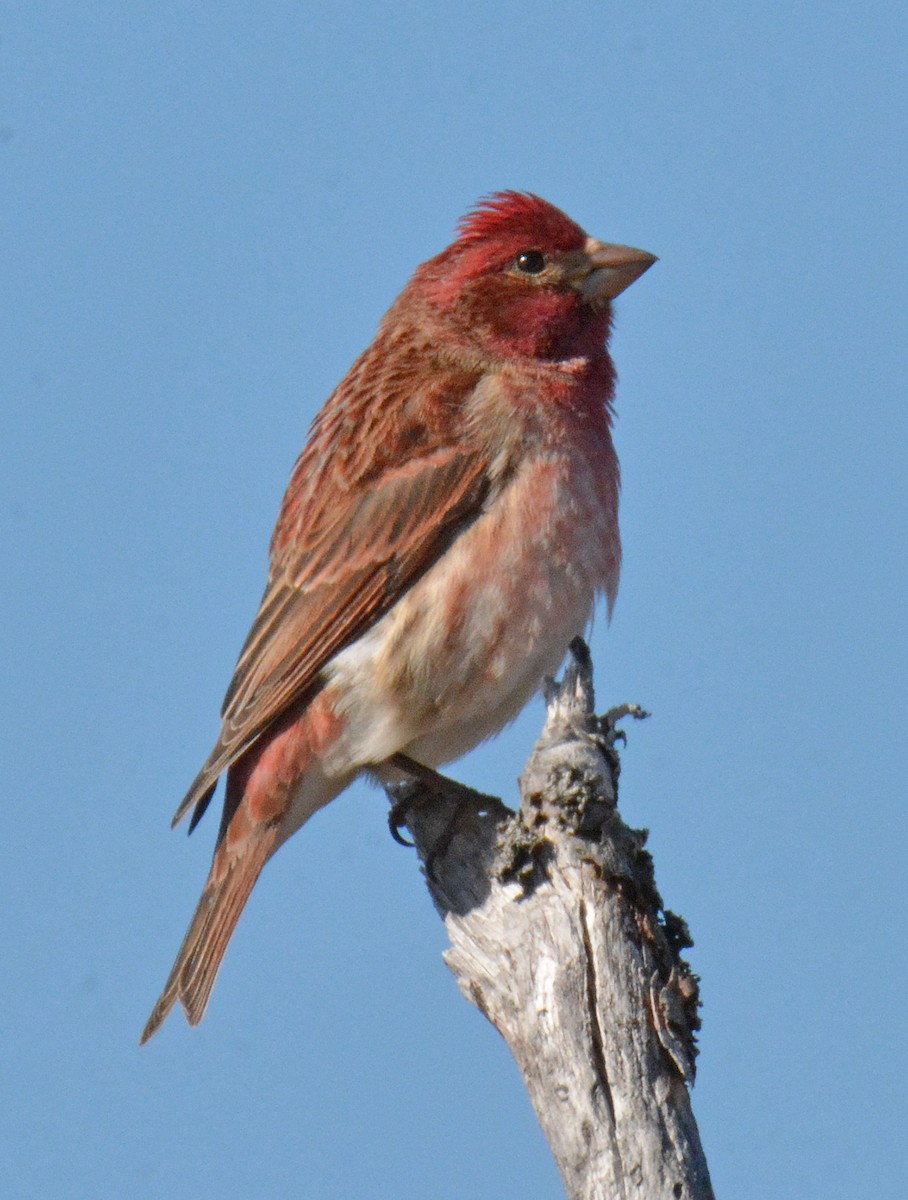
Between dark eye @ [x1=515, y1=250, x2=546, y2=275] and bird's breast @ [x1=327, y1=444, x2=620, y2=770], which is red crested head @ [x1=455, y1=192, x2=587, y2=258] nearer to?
dark eye @ [x1=515, y1=250, x2=546, y2=275]

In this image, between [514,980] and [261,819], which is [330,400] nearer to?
[261,819]

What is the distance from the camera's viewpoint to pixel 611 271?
9141 mm

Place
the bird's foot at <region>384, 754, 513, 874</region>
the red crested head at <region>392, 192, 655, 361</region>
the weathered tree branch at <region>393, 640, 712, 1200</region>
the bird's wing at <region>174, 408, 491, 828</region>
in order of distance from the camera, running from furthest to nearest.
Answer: the red crested head at <region>392, 192, 655, 361</region> → the bird's wing at <region>174, 408, 491, 828</region> → the bird's foot at <region>384, 754, 513, 874</region> → the weathered tree branch at <region>393, 640, 712, 1200</region>

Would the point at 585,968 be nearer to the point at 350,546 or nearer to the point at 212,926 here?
the point at 212,926

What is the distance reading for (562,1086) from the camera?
5.43 metres

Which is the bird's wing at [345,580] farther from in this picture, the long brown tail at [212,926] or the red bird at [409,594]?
the long brown tail at [212,926]

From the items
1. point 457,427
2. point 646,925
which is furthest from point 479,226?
point 646,925

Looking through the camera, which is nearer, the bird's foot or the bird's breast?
the bird's foot

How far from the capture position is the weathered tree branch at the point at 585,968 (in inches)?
207

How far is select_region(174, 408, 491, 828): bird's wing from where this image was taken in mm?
8078

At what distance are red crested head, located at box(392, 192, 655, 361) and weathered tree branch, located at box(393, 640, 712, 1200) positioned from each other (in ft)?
9.36

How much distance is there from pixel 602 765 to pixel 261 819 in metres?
2.39

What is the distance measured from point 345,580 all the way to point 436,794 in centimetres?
113

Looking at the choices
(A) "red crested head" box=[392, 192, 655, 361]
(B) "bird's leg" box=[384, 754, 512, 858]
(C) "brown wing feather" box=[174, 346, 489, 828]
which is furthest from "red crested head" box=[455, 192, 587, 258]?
(B) "bird's leg" box=[384, 754, 512, 858]
